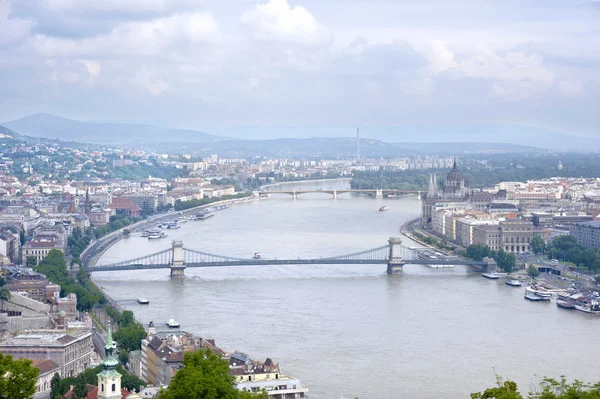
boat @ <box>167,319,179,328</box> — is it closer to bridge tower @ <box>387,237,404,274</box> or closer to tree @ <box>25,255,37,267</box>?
bridge tower @ <box>387,237,404,274</box>

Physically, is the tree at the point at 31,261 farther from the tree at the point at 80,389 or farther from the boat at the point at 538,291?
the tree at the point at 80,389

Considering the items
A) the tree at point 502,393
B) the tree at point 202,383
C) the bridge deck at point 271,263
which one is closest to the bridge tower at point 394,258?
the bridge deck at point 271,263

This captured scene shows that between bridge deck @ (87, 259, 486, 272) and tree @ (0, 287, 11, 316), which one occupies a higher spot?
tree @ (0, 287, 11, 316)

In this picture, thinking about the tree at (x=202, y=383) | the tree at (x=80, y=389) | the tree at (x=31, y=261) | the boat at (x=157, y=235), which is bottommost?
the boat at (x=157, y=235)

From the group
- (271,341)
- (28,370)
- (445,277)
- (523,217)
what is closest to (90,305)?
(271,341)

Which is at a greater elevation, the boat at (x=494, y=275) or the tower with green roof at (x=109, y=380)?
the tower with green roof at (x=109, y=380)

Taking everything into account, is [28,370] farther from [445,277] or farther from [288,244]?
[288,244]

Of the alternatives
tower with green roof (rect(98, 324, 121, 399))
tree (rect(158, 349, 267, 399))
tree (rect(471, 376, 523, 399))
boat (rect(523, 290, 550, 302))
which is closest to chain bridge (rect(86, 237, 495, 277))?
boat (rect(523, 290, 550, 302))
